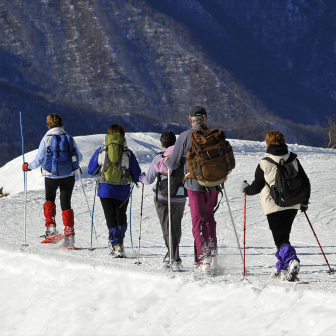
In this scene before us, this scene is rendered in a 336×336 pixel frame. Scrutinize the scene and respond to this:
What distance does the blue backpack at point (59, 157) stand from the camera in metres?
5.77

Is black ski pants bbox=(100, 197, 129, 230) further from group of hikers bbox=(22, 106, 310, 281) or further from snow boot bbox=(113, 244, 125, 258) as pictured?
snow boot bbox=(113, 244, 125, 258)

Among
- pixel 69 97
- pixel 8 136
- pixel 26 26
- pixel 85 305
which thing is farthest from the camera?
pixel 26 26

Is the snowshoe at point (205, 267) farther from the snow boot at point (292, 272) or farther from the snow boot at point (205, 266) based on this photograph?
the snow boot at point (292, 272)

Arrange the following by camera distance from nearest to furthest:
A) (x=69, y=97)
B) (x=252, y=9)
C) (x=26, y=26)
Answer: (x=69, y=97) → (x=26, y=26) → (x=252, y=9)

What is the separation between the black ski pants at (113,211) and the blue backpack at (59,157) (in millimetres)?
820

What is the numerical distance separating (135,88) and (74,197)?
128542 millimetres

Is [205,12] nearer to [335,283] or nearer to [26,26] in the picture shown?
Answer: [26,26]

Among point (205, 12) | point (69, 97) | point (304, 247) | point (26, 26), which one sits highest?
point (205, 12)

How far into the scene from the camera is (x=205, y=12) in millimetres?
174875

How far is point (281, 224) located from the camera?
4.03 meters

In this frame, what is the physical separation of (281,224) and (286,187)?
0.35 metres

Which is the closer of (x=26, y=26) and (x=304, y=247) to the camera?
(x=304, y=247)

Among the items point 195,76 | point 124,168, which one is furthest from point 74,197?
point 195,76

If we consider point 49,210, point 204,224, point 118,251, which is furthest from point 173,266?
point 49,210
